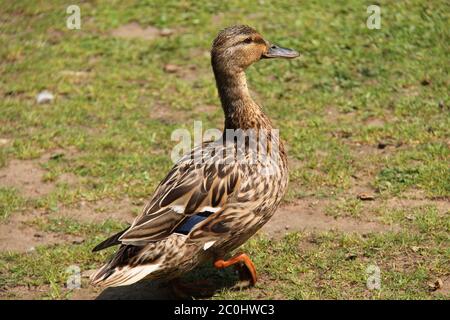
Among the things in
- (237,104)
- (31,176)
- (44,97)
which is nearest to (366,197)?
(237,104)

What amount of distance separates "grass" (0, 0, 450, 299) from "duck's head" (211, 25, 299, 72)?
5.03 ft

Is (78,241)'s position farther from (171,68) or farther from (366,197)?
(171,68)

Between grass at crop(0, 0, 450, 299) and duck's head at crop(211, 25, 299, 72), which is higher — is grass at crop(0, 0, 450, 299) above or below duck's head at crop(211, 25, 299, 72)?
below

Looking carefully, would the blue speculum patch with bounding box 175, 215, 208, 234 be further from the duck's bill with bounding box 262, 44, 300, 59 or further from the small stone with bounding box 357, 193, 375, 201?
the small stone with bounding box 357, 193, 375, 201

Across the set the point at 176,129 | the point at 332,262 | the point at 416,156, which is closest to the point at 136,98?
the point at 176,129

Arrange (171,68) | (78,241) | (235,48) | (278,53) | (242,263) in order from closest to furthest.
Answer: (242,263)
(235,48)
(278,53)
(78,241)
(171,68)

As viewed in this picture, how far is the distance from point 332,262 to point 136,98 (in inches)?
168

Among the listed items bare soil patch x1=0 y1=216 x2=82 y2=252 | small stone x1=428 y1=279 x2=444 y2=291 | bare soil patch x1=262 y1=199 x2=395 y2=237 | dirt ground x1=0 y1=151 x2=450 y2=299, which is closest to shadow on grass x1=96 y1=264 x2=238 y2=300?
dirt ground x1=0 y1=151 x2=450 y2=299

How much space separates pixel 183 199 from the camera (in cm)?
572

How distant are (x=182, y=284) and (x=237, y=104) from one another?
1.53 meters

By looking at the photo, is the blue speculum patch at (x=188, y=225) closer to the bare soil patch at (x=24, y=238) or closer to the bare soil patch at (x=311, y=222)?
the bare soil patch at (x=311, y=222)

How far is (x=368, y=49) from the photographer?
10172 millimetres

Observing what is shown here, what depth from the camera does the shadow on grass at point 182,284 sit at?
6039mm

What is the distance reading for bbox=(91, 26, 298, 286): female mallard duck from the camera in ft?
18.2
